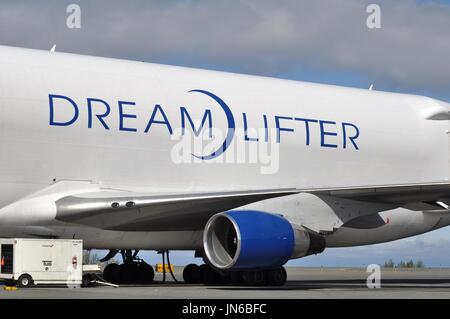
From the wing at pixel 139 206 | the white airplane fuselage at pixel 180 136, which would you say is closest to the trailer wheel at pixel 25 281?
the white airplane fuselage at pixel 180 136

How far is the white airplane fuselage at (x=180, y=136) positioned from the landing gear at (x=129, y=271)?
2499 millimetres

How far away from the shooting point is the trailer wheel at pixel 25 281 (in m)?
15.4

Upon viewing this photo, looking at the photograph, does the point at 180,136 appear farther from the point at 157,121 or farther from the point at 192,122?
the point at 157,121

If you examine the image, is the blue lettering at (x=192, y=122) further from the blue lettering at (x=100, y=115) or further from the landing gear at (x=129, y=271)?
the landing gear at (x=129, y=271)

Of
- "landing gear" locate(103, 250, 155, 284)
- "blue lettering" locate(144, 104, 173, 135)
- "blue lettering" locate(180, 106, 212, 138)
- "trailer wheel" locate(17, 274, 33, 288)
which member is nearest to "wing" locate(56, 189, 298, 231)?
"trailer wheel" locate(17, 274, 33, 288)

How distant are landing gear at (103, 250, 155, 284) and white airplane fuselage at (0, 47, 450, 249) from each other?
2.50 m

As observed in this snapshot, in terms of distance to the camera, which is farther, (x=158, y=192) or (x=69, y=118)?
(x=158, y=192)

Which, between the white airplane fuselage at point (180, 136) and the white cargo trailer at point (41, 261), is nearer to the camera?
the white cargo trailer at point (41, 261)

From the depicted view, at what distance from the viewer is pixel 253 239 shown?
49.5ft

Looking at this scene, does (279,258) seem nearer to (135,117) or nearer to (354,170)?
(135,117)

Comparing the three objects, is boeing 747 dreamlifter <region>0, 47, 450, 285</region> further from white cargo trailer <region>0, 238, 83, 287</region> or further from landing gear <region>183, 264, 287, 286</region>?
white cargo trailer <region>0, 238, 83, 287</region>

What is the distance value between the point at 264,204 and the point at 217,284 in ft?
14.0

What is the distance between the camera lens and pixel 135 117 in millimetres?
16953
